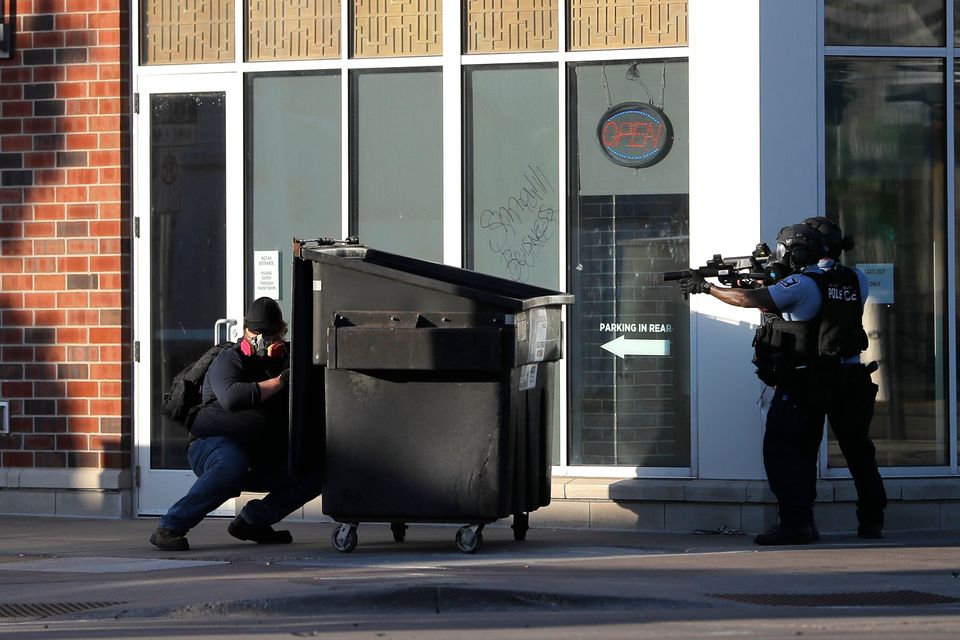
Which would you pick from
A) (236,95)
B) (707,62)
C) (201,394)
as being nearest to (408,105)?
(236,95)

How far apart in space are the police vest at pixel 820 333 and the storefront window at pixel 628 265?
1114 mm

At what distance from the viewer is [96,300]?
10.5 metres

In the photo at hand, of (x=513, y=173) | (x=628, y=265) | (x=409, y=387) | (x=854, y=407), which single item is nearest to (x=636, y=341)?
(x=628, y=265)

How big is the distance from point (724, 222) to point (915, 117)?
1443 millimetres

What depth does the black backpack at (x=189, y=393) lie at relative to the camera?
8.64 metres

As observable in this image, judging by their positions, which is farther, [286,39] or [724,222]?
[286,39]

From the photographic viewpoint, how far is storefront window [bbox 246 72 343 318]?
1038 cm

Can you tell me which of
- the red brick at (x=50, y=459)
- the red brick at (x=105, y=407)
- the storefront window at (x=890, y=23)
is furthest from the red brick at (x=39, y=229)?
the storefront window at (x=890, y=23)

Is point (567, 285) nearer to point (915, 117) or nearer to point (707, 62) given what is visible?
point (707, 62)

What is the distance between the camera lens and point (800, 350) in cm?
871

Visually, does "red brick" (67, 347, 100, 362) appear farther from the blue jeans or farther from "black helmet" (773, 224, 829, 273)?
"black helmet" (773, 224, 829, 273)

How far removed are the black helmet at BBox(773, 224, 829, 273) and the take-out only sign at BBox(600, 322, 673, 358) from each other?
4.10 ft

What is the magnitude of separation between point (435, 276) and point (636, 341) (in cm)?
221

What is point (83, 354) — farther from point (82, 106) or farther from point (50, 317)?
point (82, 106)
